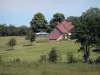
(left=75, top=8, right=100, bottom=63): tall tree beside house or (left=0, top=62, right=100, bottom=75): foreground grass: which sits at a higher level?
(left=75, top=8, right=100, bottom=63): tall tree beside house

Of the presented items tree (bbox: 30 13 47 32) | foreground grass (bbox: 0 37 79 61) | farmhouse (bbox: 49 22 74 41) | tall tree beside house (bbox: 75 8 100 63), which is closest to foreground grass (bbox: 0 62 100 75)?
tall tree beside house (bbox: 75 8 100 63)

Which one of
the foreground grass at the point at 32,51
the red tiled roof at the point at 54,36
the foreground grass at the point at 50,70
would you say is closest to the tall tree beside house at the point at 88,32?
the foreground grass at the point at 32,51

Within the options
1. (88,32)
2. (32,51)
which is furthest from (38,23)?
(88,32)

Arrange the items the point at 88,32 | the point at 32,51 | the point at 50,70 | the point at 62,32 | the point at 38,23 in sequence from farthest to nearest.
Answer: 1. the point at 38,23
2. the point at 62,32
3. the point at 32,51
4. the point at 88,32
5. the point at 50,70

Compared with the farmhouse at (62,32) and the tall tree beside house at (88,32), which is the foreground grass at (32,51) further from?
the farmhouse at (62,32)

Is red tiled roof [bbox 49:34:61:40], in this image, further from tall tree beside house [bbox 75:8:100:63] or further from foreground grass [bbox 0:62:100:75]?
foreground grass [bbox 0:62:100:75]

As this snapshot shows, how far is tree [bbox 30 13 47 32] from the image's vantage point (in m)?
141

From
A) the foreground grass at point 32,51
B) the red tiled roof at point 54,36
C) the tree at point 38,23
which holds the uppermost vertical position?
the tree at point 38,23

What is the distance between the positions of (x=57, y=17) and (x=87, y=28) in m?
105

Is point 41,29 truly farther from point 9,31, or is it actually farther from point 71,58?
point 71,58

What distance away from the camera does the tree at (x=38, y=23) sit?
14110 centimetres

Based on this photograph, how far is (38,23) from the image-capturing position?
140250mm

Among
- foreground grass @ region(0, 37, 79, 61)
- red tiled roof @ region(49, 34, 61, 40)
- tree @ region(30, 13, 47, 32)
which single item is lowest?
foreground grass @ region(0, 37, 79, 61)

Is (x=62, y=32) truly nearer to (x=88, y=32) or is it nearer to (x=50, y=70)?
(x=88, y=32)
